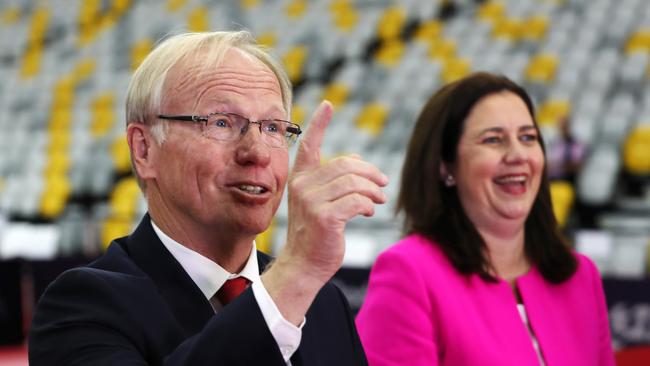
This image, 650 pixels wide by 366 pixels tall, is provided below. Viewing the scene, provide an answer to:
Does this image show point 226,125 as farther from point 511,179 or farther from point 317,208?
point 511,179

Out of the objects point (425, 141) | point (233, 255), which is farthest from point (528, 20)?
point (233, 255)

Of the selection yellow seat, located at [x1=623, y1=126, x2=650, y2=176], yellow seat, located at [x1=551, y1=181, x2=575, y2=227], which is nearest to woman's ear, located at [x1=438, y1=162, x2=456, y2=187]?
yellow seat, located at [x1=551, y1=181, x2=575, y2=227]

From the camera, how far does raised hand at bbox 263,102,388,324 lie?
1.14 meters

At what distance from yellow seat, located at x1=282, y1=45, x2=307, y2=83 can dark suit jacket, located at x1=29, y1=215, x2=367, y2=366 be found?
9.97 meters

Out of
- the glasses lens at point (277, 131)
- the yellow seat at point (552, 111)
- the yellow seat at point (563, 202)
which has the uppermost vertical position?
the glasses lens at point (277, 131)

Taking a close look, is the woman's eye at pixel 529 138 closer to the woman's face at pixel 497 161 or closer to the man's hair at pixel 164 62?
the woman's face at pixel 497 161

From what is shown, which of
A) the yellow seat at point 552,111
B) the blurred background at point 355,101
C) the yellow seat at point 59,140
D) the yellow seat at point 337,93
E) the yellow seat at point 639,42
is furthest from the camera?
the yellow seat at point 59,140

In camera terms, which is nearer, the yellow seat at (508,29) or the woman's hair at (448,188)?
the woman's hair at (448,188)

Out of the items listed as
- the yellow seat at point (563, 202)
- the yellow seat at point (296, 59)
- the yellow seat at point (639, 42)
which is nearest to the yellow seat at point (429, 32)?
the yellow seat at point (296, 59)

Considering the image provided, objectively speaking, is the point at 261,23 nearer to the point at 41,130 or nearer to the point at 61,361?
the point at 41,130

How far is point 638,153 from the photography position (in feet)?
23.1

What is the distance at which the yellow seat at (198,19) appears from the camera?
512 inches

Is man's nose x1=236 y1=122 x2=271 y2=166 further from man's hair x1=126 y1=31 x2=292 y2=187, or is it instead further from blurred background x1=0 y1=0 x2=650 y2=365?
blurred background x1=0 y1=0 x2=650 y2=365

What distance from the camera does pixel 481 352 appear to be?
223cm
